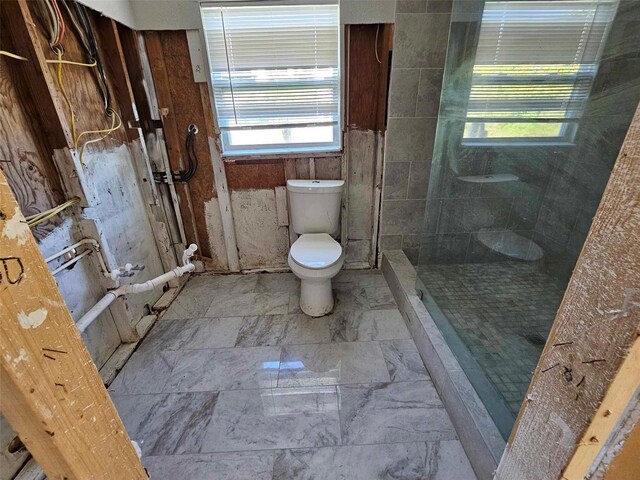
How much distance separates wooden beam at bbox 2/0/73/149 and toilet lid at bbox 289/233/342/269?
1270 millimetres

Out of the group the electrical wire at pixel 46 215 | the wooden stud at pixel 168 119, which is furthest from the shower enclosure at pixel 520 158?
the electrical wire at pixel 46 215

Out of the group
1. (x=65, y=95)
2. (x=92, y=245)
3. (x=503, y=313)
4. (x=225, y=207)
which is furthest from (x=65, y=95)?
(x=503, y=313)

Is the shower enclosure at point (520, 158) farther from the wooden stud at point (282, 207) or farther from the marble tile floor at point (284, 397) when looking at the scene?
the wooden stud at point (282, 207)

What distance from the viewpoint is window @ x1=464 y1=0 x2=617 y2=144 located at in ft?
4.15

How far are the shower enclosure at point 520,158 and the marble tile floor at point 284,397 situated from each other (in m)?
0.31

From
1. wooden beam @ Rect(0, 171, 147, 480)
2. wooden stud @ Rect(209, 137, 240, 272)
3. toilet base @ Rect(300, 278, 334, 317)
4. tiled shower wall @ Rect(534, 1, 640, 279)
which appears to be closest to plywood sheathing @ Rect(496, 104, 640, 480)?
wooden beam @ Rect(0, 171, 147, 480)

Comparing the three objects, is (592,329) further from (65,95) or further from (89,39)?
(89,39)

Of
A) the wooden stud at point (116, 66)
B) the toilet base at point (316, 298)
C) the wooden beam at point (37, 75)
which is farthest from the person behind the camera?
the toilet base at point (316, 298)

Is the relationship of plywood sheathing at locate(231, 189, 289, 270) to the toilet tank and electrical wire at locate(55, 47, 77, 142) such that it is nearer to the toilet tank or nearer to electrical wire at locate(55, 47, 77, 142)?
the toilet tank

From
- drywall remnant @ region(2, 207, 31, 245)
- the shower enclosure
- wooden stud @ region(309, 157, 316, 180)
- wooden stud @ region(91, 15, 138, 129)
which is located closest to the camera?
drywall remnant @ region(2, 207, 31, 245)

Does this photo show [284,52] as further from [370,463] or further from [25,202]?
[370,463]

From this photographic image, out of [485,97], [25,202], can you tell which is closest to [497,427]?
[485,97]

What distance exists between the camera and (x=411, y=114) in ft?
6.59

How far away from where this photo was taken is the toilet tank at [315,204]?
6.79 ft
